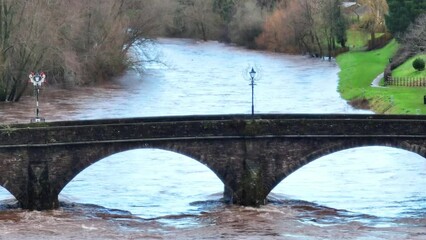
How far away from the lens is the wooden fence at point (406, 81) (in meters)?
72.8

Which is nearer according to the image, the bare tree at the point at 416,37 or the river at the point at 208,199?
the river at the point at 208,199

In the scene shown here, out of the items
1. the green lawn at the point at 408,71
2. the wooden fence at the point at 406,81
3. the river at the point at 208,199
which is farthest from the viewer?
the green lawn at the point at 408,71

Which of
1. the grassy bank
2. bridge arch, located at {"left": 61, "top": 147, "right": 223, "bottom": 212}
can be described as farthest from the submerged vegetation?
bridge arch, located at {"left": 61, "top": 147, "right": 223, "bottom": 212}

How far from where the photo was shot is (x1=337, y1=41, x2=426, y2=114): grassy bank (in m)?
62.9

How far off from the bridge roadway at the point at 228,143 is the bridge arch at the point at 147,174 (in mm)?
1849

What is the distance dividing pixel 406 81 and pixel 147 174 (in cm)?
3310

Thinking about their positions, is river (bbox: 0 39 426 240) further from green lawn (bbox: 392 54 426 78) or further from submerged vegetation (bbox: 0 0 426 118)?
green lawn (bbox: 392 54 426 78)

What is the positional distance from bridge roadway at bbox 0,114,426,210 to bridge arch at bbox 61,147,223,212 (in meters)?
1.85

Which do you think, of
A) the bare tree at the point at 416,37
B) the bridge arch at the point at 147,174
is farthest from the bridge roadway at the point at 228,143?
the bare tree at the point at 416,37

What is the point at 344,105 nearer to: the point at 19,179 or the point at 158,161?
the point at 158,161

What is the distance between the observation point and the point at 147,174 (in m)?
46.9

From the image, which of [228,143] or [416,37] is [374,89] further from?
[228,143]

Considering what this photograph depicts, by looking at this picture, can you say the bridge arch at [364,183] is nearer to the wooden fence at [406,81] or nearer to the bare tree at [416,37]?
the wooden fence at [406,81]

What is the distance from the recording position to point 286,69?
9988 centimetres
